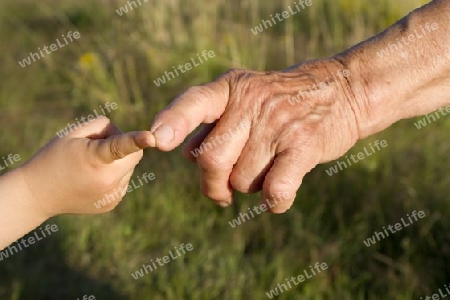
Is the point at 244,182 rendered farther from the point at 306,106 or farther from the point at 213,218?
the point at 213,218

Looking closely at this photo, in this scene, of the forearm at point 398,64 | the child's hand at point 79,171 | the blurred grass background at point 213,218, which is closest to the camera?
the child's hand at point 79,171

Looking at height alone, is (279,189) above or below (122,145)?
below

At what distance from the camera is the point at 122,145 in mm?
1790

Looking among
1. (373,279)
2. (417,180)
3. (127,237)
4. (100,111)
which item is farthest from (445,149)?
(100,111)

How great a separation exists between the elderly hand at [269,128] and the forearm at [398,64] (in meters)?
0.04

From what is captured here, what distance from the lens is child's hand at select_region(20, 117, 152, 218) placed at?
1.94m

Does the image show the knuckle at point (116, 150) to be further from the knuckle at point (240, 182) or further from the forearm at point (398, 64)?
the forearm at point (398, 64)

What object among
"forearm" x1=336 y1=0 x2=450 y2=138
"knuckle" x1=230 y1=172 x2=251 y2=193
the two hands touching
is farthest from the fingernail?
"forearm" x1=336 y1=0 x2=450 y2=138

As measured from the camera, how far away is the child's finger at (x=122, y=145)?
173 cm

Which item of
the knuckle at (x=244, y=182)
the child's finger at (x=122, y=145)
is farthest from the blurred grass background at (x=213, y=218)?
the child's finger at (x=122, y=145)

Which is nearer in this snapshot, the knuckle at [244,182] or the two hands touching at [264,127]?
the two hands touching at [264,127]

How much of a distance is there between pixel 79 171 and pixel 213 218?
1.82 meters

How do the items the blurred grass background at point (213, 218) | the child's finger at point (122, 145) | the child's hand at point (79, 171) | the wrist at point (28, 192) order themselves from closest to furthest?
the child's finger at point (122, 145) → the child's hand at point (79, 171) → the wrist at point (28, 192) → the blurred grass background at point (213, 218)

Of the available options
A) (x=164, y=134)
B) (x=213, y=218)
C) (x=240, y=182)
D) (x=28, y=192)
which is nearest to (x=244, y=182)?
(x=240, y=182)
